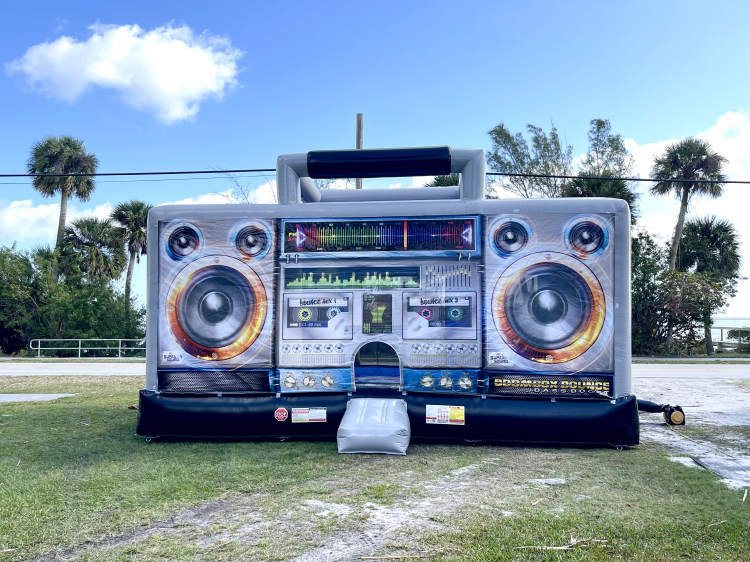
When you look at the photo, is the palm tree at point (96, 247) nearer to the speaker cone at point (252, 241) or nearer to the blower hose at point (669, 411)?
the speaker cone at point (252, 241)

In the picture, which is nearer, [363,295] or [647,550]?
[647,550]

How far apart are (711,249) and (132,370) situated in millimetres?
26130

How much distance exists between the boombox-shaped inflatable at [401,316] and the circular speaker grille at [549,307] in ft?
0.05

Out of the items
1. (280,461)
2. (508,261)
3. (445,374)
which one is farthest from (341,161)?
(280,461)

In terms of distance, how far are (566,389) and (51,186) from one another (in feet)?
103

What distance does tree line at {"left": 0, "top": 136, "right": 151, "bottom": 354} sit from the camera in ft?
84.5

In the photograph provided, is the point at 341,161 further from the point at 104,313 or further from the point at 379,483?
the point at 104,313

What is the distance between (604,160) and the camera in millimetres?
28203

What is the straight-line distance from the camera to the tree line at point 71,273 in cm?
2577

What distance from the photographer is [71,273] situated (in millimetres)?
27922

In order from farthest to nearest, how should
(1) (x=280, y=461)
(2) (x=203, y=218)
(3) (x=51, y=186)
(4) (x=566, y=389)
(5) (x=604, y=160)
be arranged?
(3) (x=51, y=186) < (5) (x=604, y=160) < (2) (x=203, y=218) < (4) (x=566, y=389) < (1) (x=280, y=461)

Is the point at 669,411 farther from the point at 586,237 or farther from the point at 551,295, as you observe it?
the point at 586,237

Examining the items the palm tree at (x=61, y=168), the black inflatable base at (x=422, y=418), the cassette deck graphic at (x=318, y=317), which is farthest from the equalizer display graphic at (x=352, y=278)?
the palm tree at (x=61, y=168)

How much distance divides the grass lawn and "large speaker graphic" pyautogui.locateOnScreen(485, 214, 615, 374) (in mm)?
1032
